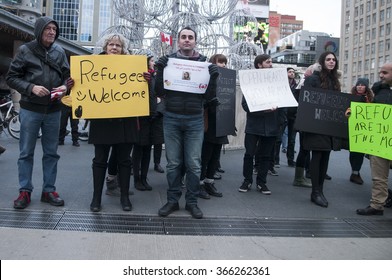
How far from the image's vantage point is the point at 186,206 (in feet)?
16.5

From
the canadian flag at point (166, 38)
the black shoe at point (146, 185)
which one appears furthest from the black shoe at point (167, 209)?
the canadian flag at point (166, 38)

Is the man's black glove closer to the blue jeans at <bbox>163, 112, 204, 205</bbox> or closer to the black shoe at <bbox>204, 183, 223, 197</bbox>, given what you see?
the blue jeans at <bbox>163, 112, 204, 205</bbox>

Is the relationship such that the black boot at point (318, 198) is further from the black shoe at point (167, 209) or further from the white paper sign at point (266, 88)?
the black shoe at point (167, 209)

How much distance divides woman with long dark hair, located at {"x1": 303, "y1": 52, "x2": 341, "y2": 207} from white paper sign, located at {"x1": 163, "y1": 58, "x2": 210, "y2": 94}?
1851 mm

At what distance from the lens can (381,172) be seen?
5.32 meters

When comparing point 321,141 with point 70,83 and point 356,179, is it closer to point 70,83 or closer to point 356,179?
point 356,179

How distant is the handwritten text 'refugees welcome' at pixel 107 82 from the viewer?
15.6ft

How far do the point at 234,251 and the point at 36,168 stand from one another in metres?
4.50

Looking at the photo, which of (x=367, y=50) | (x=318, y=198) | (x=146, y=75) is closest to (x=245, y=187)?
(x=318, y=198)

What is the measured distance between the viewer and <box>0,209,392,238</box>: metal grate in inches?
170

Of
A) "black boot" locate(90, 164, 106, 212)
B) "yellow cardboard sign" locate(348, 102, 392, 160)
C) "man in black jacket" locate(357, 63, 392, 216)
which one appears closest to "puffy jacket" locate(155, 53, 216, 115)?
"black boot" locate(90, 164, 106, 212)

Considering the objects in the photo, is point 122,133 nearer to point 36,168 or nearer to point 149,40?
point 36,168

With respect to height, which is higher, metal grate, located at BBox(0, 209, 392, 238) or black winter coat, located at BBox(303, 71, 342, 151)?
black winter coat, located at BBox(303, 71, 342, 151)
